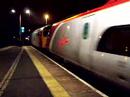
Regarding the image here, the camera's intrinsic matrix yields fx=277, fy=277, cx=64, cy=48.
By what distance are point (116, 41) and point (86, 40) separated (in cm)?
318

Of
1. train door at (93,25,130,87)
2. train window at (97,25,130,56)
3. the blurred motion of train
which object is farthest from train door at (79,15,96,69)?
train window at (97,25,130,56)

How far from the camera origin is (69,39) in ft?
50.5

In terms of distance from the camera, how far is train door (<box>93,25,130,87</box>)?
23.9 ft

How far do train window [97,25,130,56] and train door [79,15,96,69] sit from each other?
113 cm

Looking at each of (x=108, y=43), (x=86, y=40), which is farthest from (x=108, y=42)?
(x=86, y=40)

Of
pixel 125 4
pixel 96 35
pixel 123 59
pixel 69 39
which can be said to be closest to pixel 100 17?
pixel 96 35

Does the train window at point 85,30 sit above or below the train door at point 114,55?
above

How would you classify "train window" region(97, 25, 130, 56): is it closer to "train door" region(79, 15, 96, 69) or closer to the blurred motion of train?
the blurred motion of train

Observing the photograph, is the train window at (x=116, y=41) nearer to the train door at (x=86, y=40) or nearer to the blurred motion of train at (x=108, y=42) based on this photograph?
the blurred motion of train at (x=108, y=42)

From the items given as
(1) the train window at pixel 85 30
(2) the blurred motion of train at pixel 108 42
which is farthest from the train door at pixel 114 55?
(1) the train window at pixel 85 30

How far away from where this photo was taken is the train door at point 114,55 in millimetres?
7293

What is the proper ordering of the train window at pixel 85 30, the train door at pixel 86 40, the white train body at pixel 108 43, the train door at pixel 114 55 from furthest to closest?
the train window at pixel 85 30
the train door at pixel 86 40
the white train body at pixel 108 43
the train door at pixel 114 55

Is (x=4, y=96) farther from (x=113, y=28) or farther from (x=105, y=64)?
(x=113, y=28)

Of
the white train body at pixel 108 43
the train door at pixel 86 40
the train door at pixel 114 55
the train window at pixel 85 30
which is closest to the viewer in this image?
the train door at pixel 114 55
